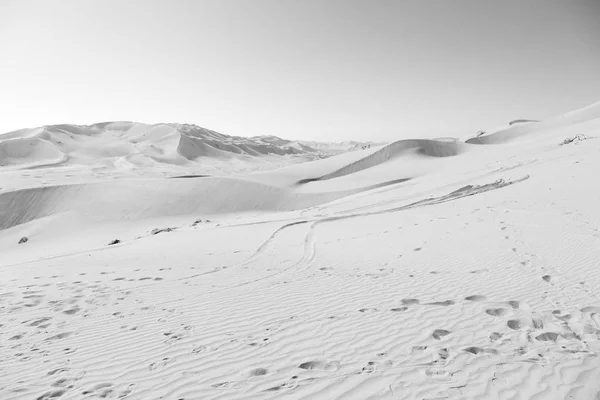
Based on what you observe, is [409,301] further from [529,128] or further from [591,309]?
[529,128]

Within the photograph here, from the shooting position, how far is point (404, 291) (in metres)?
5.48

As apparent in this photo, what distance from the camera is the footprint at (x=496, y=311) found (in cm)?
446

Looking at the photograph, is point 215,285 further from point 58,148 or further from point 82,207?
point 58,148

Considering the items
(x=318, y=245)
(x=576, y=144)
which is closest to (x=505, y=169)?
(x=576, y=144)

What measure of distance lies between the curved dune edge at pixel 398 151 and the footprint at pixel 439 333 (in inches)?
1144

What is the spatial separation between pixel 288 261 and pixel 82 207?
22666mm

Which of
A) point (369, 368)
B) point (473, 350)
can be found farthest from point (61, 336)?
point (473, 350)

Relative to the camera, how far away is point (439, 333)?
3992mm

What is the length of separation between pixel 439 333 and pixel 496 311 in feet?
3.80

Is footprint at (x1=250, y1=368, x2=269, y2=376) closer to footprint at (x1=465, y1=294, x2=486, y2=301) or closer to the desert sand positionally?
the desert sand

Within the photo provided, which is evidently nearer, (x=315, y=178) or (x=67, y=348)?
(x=67, y=348)

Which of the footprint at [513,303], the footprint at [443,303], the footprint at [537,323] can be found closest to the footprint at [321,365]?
the footprint at [443,303]

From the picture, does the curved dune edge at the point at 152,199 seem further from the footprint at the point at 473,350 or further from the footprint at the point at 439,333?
the footprint at the point at 473,350

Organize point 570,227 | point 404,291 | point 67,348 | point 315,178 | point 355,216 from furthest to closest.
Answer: point 315,178 < point 355,216 < point 570,227 < point 404,291 < point 67,348
